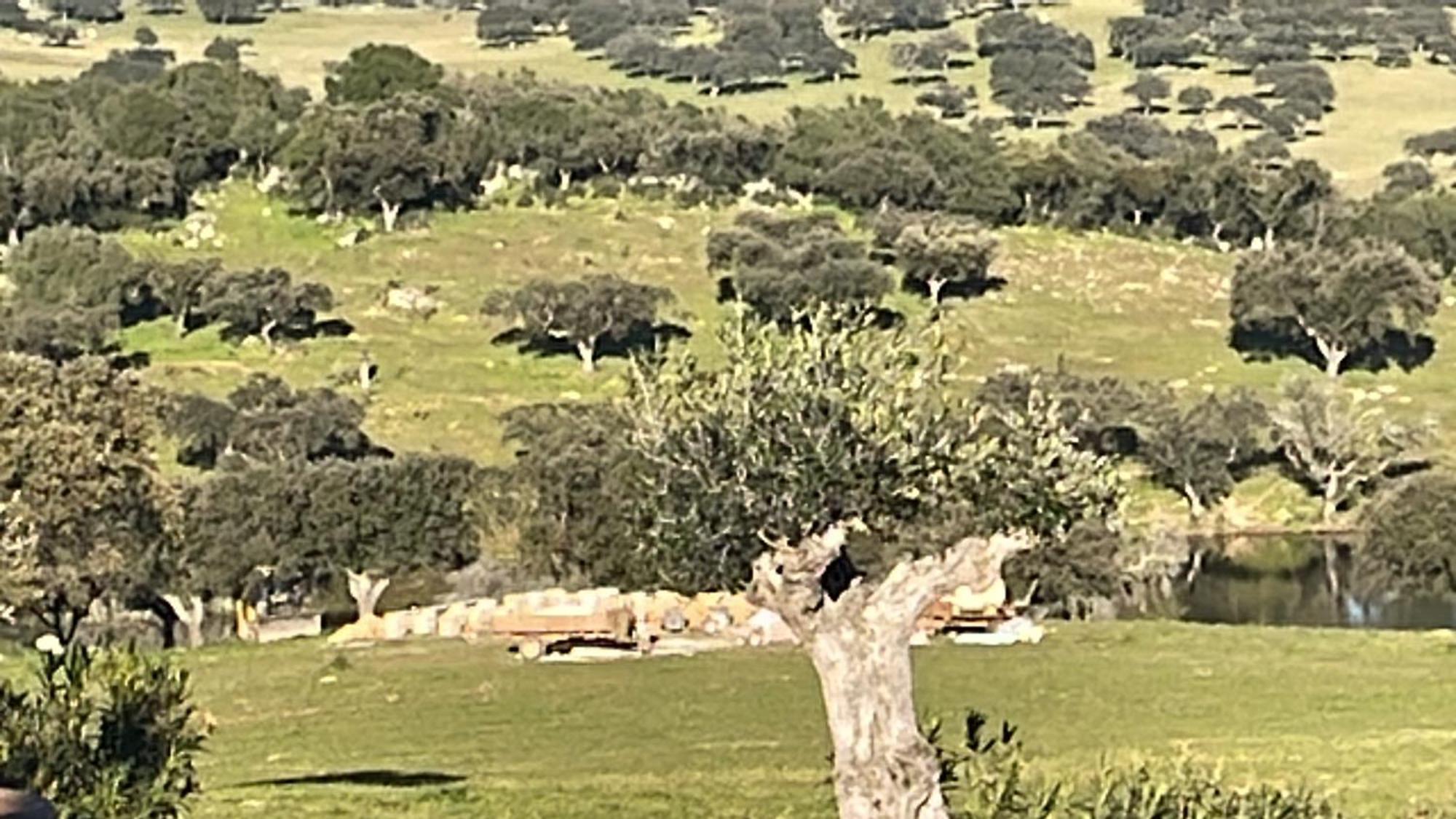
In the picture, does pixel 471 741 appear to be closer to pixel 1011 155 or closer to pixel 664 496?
pixel 664 496

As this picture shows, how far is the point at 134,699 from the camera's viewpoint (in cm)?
2258

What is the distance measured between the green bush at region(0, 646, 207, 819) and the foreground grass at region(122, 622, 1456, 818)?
7.03 meters

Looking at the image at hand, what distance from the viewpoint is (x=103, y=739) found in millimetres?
22219

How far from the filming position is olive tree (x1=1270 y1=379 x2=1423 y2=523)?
11350 cm

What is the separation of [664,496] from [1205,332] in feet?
379

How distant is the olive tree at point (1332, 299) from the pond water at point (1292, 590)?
2461 cm

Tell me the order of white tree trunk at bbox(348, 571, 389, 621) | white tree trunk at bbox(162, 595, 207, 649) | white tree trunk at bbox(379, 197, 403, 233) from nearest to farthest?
white tree trunk at bbox(162, 595, 207, 649) < white tree trunk at bbox(348, 571, 389, 621) < white tree trunk at bbox(379, 197, 403, 233)

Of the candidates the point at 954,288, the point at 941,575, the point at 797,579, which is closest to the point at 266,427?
the point at 954,288

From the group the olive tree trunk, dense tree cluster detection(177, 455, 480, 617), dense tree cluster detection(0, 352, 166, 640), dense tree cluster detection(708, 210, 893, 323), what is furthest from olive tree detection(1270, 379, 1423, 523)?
the olive tree trunk

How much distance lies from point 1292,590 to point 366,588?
115 feet

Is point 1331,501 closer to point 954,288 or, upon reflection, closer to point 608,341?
point 954,288

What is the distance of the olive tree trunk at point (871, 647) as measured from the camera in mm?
20516

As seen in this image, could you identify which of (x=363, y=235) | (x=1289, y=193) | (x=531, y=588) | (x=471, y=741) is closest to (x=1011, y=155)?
(x=1289, y=193)

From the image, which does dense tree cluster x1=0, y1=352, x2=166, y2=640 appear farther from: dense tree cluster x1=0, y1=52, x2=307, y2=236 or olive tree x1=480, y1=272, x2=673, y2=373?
dense tree cluster x1=0, y1=52, x2=307, y2=236
